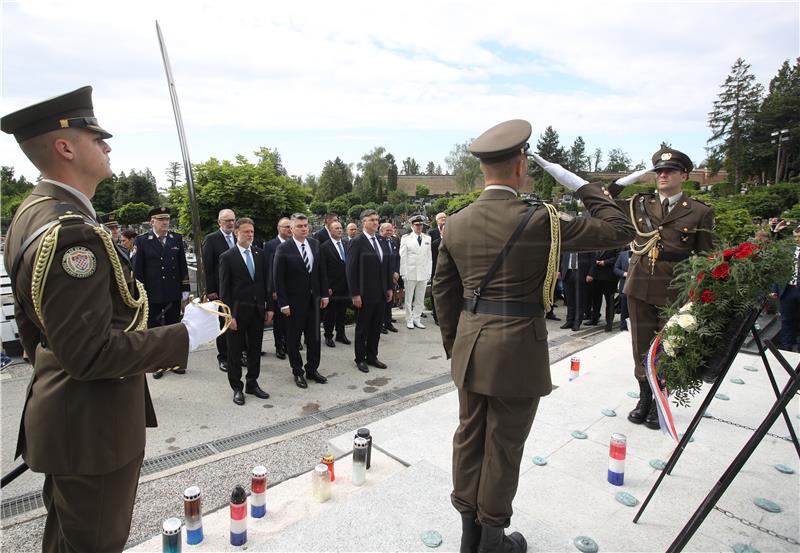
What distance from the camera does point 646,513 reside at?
286 centimetres

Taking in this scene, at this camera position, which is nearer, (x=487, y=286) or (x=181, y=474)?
(x=487, y=286)

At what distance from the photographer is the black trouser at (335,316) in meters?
7.90

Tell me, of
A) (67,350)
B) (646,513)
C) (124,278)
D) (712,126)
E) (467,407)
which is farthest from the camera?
(712,126)

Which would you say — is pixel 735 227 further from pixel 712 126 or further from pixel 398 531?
pixel 712 126

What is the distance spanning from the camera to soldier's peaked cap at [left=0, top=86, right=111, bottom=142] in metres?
1.59

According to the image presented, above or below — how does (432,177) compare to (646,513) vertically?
above

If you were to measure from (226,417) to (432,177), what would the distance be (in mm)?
79521

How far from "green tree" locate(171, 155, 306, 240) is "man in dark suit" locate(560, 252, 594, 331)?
27.7ft

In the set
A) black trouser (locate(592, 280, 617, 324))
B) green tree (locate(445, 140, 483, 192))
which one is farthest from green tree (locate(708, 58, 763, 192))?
black trouser (locate(592, 280, 617, 324))

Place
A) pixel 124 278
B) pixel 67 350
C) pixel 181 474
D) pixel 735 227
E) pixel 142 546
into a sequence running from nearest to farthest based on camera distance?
pixel 67 350
pixel 124 278
pixel 142 546
pixel 181 474
pixel 735 227

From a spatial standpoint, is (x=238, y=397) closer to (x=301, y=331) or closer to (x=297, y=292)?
(x=301, y=331)

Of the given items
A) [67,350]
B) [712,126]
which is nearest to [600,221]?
[67,350]

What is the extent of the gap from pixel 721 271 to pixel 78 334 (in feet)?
9.35

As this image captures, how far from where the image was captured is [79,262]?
1.47 metres
